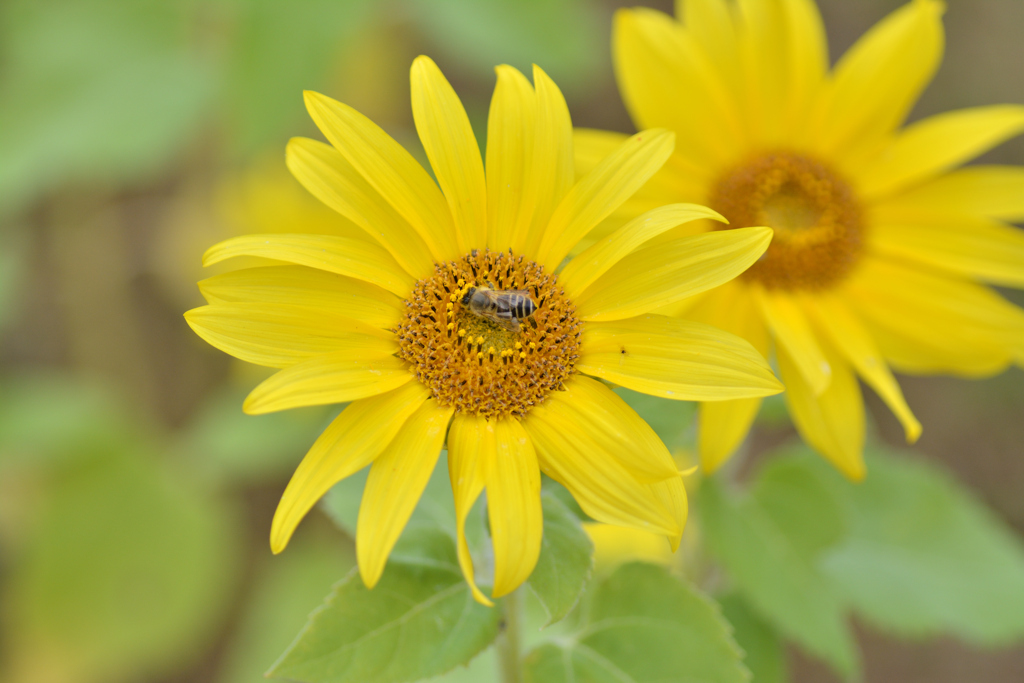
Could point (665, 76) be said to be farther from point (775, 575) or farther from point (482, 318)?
point (775, 575)

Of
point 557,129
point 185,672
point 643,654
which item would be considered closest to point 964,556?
point 643,654

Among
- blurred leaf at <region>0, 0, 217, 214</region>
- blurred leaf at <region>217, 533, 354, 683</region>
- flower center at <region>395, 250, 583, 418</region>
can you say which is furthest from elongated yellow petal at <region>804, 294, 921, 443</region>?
blurred leaf at <region>0, 0, 217, 214</region>

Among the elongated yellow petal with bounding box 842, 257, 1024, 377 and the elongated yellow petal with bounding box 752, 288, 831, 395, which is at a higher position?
the elongated yellow petal with bounding box 752, 288, 831, 395

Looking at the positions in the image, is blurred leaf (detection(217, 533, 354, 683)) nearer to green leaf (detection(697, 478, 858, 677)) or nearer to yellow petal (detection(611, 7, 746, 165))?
green leaf (detection(697, 478, 858, 677))

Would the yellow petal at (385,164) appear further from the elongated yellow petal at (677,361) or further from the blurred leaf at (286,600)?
the blurred leaf at (286,600)

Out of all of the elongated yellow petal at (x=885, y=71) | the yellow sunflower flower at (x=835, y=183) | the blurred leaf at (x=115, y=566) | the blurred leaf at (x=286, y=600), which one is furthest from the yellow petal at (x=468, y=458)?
the blurred leaf at (x=115, y=566)
